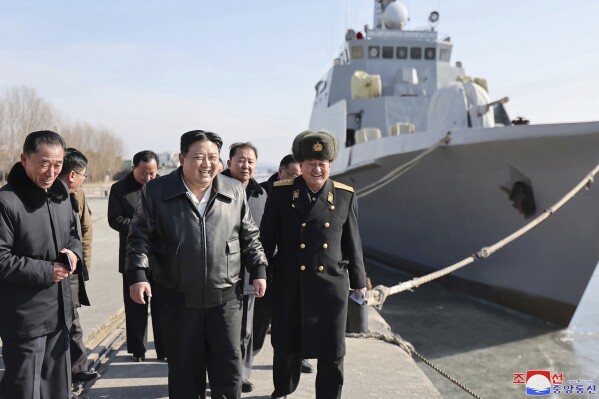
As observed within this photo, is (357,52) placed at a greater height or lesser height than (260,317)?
greater

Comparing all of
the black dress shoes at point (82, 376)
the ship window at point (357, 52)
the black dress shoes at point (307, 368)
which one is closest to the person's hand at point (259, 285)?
the black dress shoes at point (307, 368)

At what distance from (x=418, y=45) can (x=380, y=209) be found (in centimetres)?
590

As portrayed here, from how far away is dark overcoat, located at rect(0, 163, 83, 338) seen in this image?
1981 mm

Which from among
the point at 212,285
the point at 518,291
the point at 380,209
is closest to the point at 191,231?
the point at 212,285

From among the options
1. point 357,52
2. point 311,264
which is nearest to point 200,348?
point 311,264

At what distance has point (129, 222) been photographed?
333cm

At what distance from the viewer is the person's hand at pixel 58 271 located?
2.07m

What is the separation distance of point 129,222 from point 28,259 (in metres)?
1.33

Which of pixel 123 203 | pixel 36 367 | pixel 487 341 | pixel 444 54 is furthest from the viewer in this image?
pixel 444 54

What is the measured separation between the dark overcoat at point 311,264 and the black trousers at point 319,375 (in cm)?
8

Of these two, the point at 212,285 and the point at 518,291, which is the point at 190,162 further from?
the point at 518,291

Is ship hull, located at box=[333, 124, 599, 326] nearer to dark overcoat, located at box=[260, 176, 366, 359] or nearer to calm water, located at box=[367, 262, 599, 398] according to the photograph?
calm water, located at box=[367, 262, 599, 398]

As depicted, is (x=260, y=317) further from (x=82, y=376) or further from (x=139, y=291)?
(x=139, y=291)

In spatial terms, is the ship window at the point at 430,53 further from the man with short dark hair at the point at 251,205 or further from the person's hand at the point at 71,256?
the person's hand at the point at 71,256
